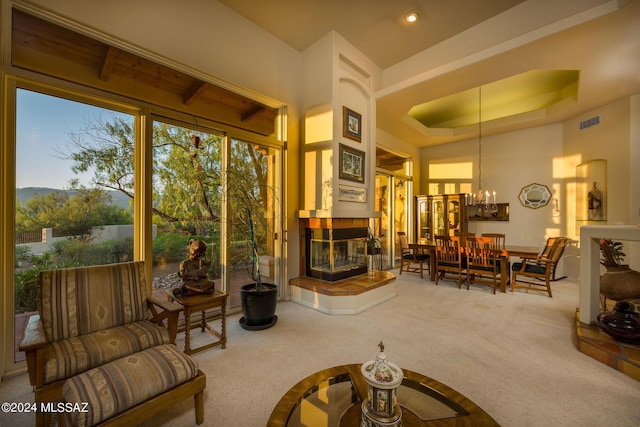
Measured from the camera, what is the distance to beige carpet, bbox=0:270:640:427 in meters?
1.71

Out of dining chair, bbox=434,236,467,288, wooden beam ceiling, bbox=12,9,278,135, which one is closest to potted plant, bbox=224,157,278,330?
wooden beam ceiling, bbox=12,9,278,135

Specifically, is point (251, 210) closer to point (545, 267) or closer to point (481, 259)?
point (481, 259)

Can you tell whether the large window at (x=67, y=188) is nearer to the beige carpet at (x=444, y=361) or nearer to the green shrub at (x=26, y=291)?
the green shrub at (x=26, y=291)

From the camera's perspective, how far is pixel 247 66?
139 inches

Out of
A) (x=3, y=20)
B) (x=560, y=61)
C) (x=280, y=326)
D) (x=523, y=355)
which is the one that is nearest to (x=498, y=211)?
(x=560, y=61)

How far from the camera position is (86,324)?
1.86 metres

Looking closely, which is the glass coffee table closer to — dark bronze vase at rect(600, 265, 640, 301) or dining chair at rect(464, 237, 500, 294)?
dark bronze vase at rect(600, 265, 640, 301)

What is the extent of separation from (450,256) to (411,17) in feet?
12.5

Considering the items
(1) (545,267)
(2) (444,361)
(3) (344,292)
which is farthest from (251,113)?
(1) (545,267)

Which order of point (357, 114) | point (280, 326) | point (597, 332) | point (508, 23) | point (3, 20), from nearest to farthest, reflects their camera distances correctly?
point (3, 20) → point (597, 332) → point (280, 326) → point (508, 23) → point (357, 114)

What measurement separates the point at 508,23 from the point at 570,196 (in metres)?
4.09

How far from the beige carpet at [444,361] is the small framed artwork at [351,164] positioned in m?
1.97

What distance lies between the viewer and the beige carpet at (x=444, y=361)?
1.71m

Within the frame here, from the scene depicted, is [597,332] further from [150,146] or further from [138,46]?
[138,46]
